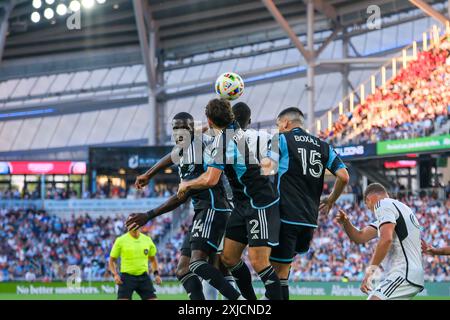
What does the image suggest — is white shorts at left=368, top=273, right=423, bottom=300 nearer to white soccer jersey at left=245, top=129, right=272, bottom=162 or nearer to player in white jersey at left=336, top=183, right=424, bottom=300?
player in white jersey at left=336, top=183, right=424, bottom=300

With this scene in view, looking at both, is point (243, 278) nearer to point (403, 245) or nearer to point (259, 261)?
point (259, 261)

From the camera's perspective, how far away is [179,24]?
47.7 metres

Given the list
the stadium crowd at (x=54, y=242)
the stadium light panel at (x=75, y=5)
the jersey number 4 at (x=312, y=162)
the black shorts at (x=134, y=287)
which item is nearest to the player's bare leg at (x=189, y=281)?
the jersey number 4 at (x=312, y=162)

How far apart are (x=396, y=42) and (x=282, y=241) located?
123 feet

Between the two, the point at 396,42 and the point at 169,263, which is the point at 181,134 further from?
the point at 396,42

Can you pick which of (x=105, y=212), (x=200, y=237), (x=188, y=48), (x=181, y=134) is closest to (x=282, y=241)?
(x=200, y=237)

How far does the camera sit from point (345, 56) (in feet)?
152

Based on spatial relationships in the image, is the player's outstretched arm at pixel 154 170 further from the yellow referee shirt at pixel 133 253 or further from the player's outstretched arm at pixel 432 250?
the yellow referee shirt at pixel 133 253

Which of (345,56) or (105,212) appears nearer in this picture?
(105,212)

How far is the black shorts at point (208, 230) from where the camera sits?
944 centimetres

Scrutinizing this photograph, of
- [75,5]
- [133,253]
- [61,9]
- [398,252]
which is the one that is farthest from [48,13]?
[398,252]

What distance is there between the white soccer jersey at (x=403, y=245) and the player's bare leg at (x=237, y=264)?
64.6 inches
